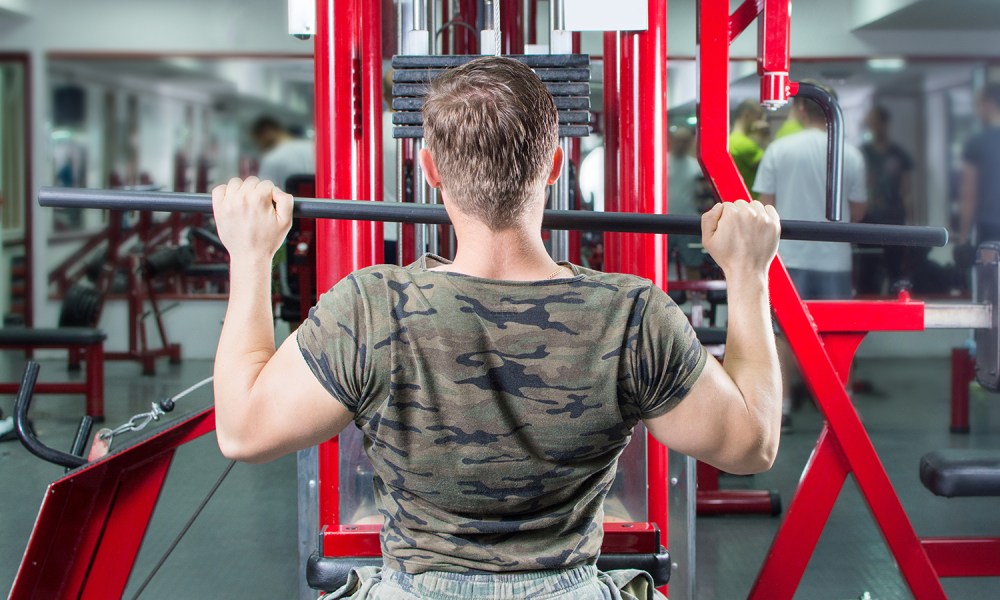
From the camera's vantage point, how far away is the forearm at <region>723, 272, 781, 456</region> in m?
1.05

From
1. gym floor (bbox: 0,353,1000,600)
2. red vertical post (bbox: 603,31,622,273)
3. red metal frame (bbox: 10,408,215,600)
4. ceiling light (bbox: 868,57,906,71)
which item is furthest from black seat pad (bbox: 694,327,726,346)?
ceiling light (bbox: 868,57,906,71)

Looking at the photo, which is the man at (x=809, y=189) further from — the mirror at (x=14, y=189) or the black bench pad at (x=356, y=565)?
the mirror at (x=14, y=189)

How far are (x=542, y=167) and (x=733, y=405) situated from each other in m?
0.35

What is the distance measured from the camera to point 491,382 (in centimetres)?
97

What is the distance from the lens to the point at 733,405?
103 centimetres

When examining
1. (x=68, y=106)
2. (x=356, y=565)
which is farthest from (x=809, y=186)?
(x=68, y=106)

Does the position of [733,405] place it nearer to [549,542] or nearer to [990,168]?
[549,542]

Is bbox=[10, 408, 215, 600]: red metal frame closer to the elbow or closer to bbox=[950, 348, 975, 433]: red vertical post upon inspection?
the elbow

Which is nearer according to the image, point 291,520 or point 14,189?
point 291,520

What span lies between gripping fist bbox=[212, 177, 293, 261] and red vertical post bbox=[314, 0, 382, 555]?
64cm

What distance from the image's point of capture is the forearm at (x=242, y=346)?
3.34ft

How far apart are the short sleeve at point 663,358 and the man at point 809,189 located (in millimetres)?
3610

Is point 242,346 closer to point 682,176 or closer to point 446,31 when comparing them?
point 446,31

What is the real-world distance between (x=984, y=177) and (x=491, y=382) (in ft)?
21.7
